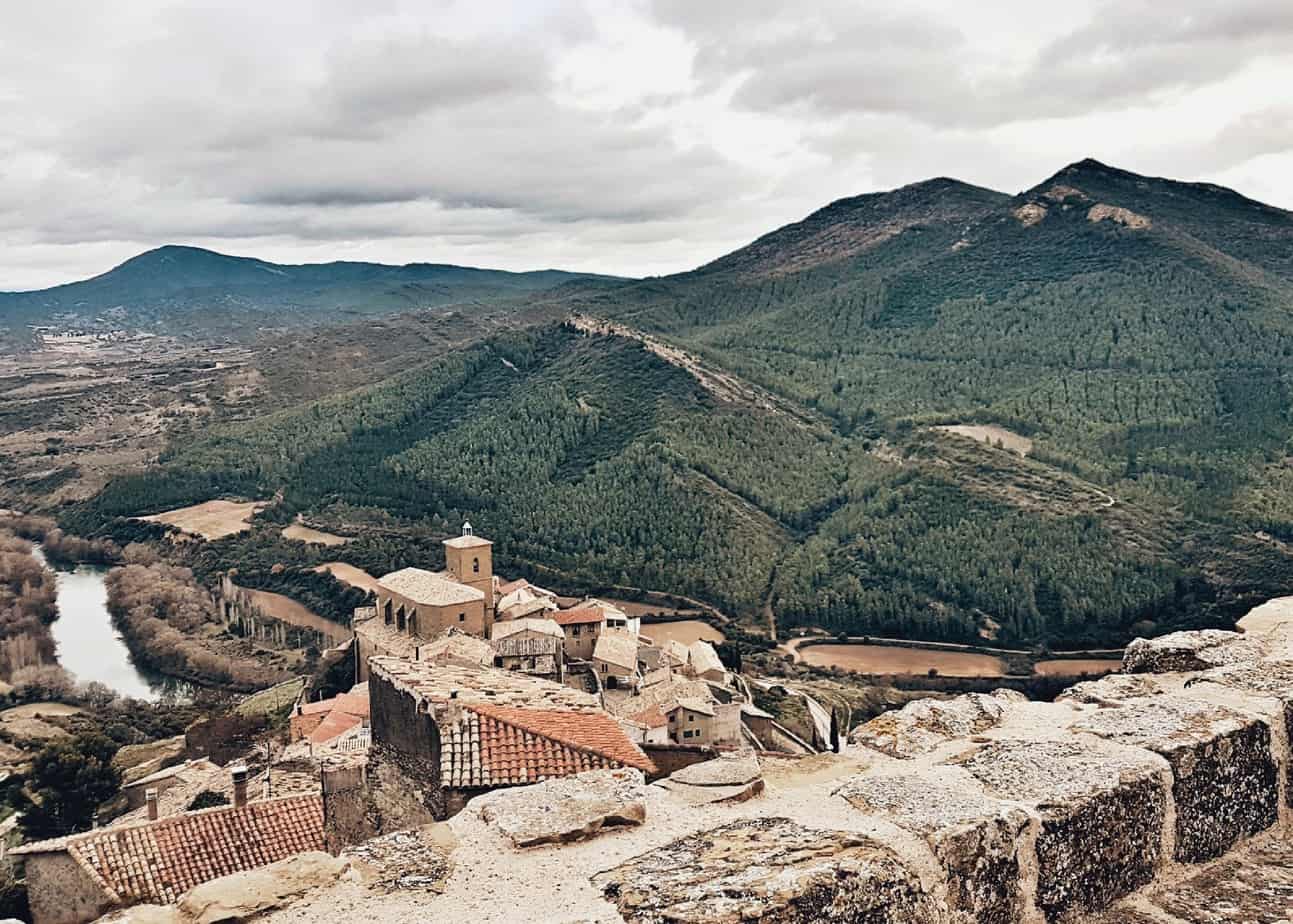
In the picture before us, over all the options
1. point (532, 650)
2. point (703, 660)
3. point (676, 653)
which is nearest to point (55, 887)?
point (532, 650)

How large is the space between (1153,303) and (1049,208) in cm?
4267

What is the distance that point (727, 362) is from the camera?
353ft

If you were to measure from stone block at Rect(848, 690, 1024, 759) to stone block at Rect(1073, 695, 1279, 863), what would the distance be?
0.67 meters

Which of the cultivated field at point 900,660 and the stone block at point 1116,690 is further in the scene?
the cultivated field at point 900,660

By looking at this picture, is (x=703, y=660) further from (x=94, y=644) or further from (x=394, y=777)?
(x=94, y=644)

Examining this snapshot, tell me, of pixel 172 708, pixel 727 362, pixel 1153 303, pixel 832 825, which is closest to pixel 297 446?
pixel 727 362

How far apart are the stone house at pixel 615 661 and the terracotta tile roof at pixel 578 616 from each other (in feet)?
2.63

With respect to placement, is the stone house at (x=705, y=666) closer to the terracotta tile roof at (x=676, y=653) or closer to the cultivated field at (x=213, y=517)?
the terracotta tile roof at (x=676, y=653)

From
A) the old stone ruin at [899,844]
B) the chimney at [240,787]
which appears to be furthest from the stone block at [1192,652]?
the chimney at [240,787]

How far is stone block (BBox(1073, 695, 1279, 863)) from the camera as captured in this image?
3457 mm

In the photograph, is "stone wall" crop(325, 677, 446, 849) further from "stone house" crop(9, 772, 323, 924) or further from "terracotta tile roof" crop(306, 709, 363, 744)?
"terracotta tile roof" crop(306, 709, 363, 744)

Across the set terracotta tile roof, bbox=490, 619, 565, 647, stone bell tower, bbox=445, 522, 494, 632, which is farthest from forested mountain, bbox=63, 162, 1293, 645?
terracotta tile roof, bbox=490, 619, 565, 647

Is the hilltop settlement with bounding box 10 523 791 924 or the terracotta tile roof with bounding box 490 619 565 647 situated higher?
the hilltop settlement with bounding box 10 523 791 924

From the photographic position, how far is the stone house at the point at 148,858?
10.3 m
